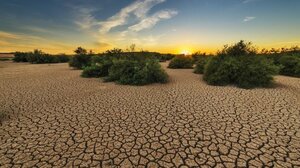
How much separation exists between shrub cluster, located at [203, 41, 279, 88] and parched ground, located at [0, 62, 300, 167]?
1.87 meters

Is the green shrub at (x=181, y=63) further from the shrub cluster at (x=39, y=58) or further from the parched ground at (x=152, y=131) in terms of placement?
the shrub cluster at (x=39, y=58)

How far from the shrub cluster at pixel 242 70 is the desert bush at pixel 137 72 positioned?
287 centimetres

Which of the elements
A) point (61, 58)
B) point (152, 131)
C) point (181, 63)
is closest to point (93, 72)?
point (152, 131)

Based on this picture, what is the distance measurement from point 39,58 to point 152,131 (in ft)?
102

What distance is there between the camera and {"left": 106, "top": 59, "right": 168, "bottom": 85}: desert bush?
31.4 feet

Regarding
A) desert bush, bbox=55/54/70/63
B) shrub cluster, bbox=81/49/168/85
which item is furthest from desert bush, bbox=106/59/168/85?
desert bush, bbox=55/54/70/63

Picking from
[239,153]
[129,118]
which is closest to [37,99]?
[129,118]

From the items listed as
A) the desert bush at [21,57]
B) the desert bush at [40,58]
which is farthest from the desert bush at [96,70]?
the desert bush at [21,57]

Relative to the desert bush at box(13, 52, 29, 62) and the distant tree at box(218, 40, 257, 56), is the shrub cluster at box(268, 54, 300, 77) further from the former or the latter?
the desert bush at box(13, 52, 29, 62)

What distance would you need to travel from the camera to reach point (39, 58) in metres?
28.4

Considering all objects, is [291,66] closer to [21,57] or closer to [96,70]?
[96,70]

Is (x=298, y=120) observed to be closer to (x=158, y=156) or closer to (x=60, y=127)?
(x=158, y=156)

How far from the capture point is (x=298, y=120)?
460 centimetres

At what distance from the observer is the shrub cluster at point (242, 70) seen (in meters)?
8.65
